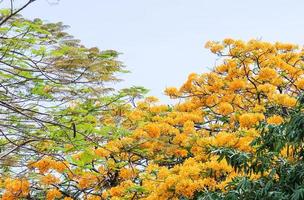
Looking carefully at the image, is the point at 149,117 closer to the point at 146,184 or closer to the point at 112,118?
the point at 112,118

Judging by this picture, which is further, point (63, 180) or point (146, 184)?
point (63, 180)

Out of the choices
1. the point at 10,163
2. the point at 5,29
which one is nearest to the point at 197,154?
the point at 10,163

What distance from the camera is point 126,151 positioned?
279 inches

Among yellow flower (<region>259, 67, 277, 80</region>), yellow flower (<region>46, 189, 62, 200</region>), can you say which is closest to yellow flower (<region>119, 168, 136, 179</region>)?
yellow flower (<region>46, 189, 62, 200</region>)

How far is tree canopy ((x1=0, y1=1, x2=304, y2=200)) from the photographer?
4.55 meters

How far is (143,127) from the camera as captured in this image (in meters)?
7.37

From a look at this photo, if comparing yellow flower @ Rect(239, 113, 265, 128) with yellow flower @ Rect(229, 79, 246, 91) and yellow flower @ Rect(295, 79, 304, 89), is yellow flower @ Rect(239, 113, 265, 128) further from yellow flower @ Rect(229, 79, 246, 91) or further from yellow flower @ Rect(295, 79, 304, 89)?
yellow flower @ Rect(295, 79, 304, 89)

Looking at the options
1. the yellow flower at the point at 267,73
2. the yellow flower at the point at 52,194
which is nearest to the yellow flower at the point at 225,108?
the yellow flower at the point at 267,73

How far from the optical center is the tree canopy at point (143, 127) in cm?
455

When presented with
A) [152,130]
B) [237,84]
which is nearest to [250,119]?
[152,130]

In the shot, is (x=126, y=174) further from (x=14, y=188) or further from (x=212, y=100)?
(x=212, y=100)

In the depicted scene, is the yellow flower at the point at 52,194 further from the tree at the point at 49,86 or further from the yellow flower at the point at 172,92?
the yellow flower at the point at 172,92

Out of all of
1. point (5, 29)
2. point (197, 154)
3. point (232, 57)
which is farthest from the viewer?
point (232, 57)

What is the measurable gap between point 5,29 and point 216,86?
4.64 metres
